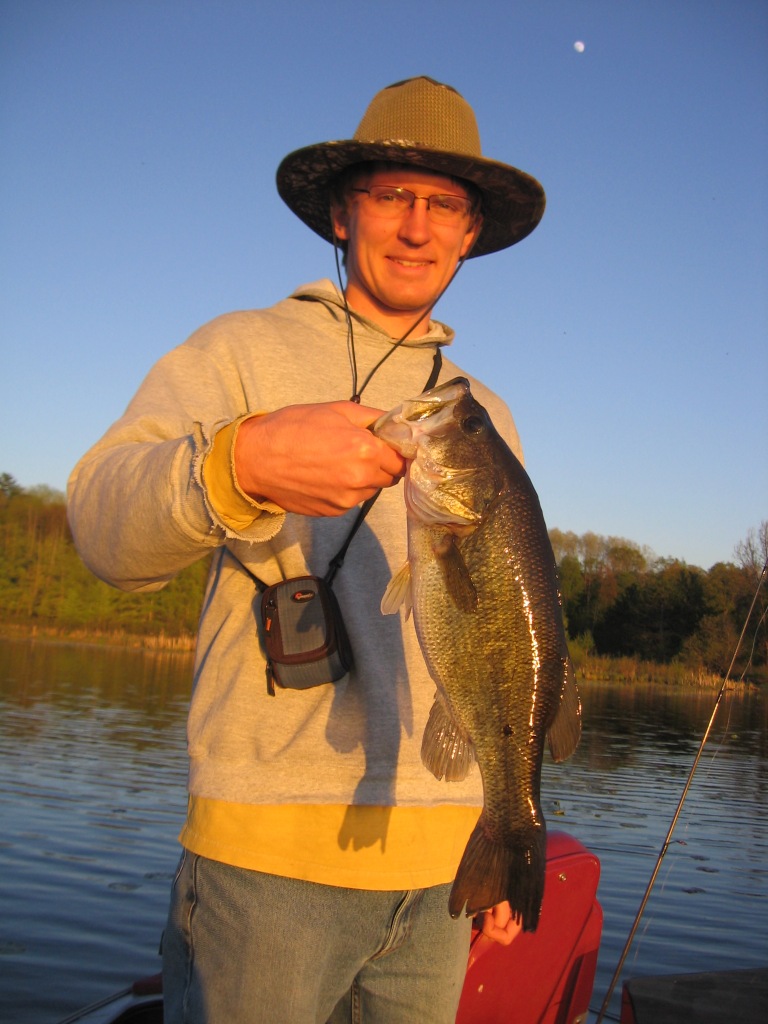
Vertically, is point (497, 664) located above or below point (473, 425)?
below

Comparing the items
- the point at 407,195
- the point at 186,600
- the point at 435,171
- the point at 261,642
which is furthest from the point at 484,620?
the point at 186,600

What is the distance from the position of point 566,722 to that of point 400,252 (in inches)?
64.4

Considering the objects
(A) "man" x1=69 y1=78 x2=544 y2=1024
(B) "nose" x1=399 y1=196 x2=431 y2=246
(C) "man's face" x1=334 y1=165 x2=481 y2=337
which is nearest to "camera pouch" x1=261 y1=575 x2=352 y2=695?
(A) "man" x1=69 y1=78 x2=544 y2=1024

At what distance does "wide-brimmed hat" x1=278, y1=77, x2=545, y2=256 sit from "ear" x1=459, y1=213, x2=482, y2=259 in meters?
0.09

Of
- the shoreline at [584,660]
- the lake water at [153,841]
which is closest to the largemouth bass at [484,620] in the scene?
the lake water at [153,841]

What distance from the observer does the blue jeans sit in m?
2.21

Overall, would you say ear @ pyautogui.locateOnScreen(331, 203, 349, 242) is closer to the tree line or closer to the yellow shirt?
the yellow shirt

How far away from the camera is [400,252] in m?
3.06

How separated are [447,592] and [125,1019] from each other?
3.43 metres

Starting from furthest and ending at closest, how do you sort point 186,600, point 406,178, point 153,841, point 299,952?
point 186,600
point 153,841
point 406,178
point 299,952

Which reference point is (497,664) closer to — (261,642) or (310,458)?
(261,642)

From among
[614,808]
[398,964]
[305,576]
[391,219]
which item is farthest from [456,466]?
[614,808]

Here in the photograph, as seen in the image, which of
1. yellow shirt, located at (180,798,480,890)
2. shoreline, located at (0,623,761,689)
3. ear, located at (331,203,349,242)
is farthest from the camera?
shoreline, located at (0,623,761,689)

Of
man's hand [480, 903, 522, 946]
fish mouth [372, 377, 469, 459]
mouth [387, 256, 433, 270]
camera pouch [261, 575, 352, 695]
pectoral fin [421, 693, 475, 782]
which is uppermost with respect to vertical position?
mouth [387, 256, 433, 270]
